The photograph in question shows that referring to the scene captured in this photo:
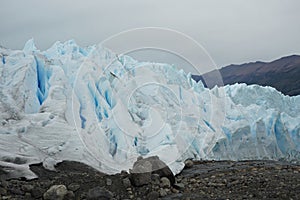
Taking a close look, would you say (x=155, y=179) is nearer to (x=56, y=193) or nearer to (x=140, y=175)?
(x=140, y=175)

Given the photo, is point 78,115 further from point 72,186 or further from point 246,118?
point 246,118

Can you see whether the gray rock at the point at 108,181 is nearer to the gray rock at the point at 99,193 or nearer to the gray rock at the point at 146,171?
the gray rock at the point at 146,171

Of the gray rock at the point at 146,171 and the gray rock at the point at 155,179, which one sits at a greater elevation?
the gray rock at the point at 146,171

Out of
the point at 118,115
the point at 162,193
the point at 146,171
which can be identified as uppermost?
the point at 146,171

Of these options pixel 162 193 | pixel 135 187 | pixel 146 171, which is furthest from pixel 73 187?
pixel 162 193

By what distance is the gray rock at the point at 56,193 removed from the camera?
582 cm

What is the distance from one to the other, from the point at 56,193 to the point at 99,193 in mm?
619

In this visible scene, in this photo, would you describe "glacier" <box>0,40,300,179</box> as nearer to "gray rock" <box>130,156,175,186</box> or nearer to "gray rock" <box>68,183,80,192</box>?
"gray rock" <box>68,183,80,192</box>

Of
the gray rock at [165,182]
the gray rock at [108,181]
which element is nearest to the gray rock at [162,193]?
the gray rock at [165,182]

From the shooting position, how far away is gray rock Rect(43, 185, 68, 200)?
19.1ft

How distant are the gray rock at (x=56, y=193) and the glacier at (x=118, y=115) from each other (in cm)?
117

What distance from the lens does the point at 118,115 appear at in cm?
1248

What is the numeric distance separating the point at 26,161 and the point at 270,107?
18483 millimetres

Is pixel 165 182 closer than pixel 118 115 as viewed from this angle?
Yes
